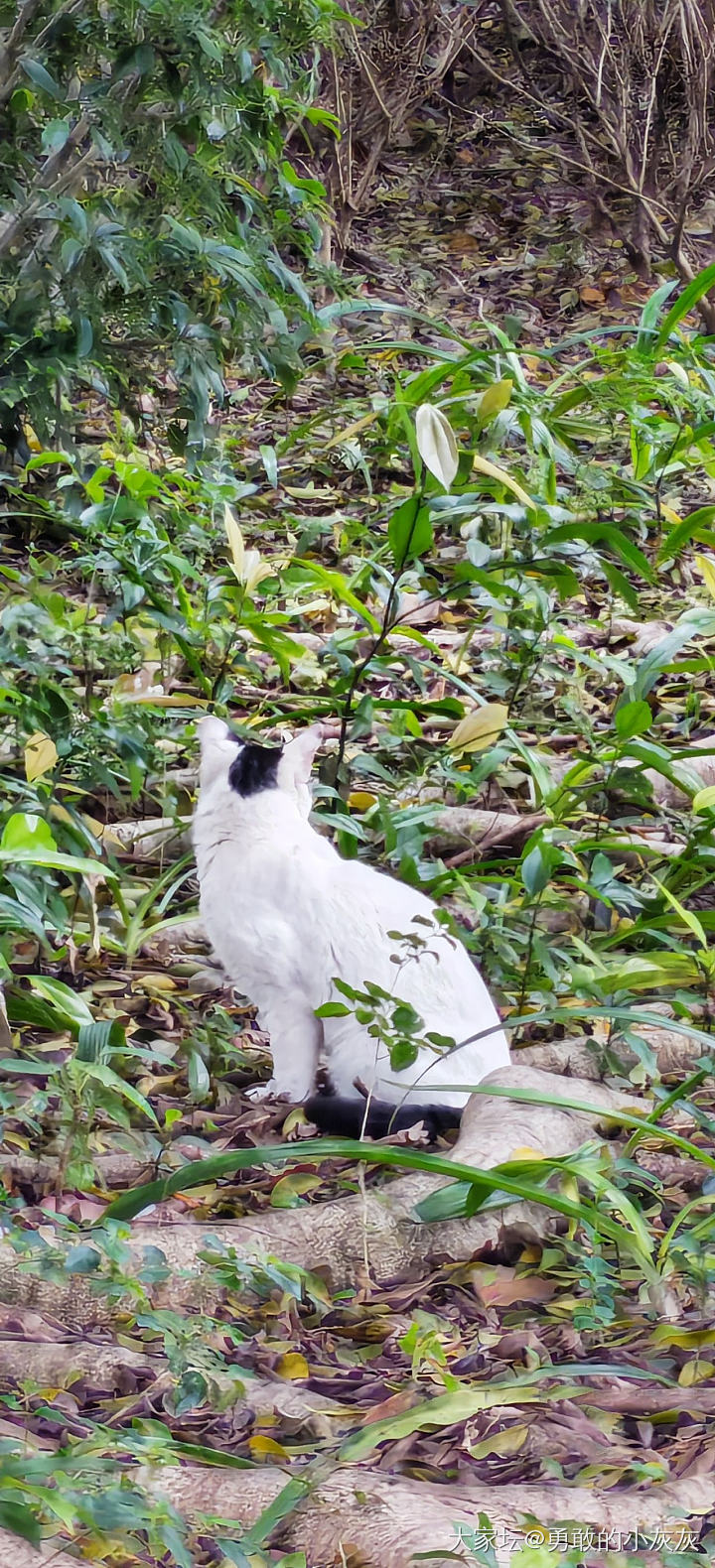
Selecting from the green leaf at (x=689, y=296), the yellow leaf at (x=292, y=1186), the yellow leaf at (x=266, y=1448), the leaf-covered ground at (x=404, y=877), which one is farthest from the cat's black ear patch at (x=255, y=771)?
the green leaf at (x=689, y=296)

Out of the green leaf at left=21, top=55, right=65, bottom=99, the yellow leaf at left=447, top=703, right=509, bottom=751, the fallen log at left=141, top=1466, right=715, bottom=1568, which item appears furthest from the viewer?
the yellow leaf at left=447, top=703, right=509, bottom=751

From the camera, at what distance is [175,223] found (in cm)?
331

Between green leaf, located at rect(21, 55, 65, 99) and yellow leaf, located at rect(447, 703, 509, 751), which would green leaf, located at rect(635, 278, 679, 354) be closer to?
yellow leaf, located at rect(447, 703, 509, 751)

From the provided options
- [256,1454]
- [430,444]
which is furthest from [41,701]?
[256,1454]

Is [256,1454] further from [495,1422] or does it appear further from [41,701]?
[41,701]

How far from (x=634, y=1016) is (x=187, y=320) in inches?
80.3

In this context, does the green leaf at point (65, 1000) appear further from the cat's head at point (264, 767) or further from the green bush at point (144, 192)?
the green bush at point (144, 192)

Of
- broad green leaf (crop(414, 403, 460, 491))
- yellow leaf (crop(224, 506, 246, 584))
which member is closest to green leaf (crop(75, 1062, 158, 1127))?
broad green leaf (crop(414, 403, 460, 491))

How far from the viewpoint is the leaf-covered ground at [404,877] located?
5.91ft

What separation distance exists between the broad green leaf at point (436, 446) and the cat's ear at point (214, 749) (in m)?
0.71

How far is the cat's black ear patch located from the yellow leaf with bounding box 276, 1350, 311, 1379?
110 centimetres

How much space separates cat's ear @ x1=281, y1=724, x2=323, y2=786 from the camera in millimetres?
2818

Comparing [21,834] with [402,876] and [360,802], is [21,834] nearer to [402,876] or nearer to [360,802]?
[402,876]

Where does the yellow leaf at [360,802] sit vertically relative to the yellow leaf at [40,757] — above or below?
below
